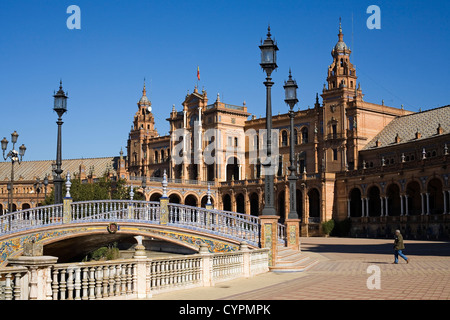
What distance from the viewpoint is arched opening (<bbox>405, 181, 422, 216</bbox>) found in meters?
56.3

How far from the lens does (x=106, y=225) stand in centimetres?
2353

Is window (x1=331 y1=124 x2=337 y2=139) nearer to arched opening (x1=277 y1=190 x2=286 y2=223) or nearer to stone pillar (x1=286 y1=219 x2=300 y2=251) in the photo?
arched opening (x1=277 y1=190 x2=286 y2=223)

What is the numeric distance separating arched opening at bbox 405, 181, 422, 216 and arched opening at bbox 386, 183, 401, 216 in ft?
4.95

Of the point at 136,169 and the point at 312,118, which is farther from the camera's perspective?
the point at 136,169

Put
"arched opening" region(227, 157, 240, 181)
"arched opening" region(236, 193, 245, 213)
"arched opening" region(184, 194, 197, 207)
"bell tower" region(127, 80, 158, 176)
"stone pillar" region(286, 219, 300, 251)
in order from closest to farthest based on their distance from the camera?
"stone pillar" region(286, 219, 300, 251), "arched opening" region(236, 193, 245, 213), "arched opening" region(184, 194, 197, 207), "arched opening" region(227, 157, 240, 181), "bell tower" region(127, 80, 158, 176)

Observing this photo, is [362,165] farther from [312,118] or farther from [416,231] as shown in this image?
[416,231]

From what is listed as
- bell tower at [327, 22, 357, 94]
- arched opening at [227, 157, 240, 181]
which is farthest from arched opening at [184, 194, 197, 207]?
bell tower at [327, 22, 357, 94]

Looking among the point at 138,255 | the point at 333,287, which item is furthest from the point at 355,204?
the point at 138,255

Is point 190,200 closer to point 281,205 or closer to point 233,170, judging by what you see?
point 233,170

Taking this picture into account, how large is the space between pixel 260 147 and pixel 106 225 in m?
58.0

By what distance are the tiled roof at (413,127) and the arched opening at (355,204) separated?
6140mm

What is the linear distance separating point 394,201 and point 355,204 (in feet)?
16.0

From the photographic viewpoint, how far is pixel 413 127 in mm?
64125
